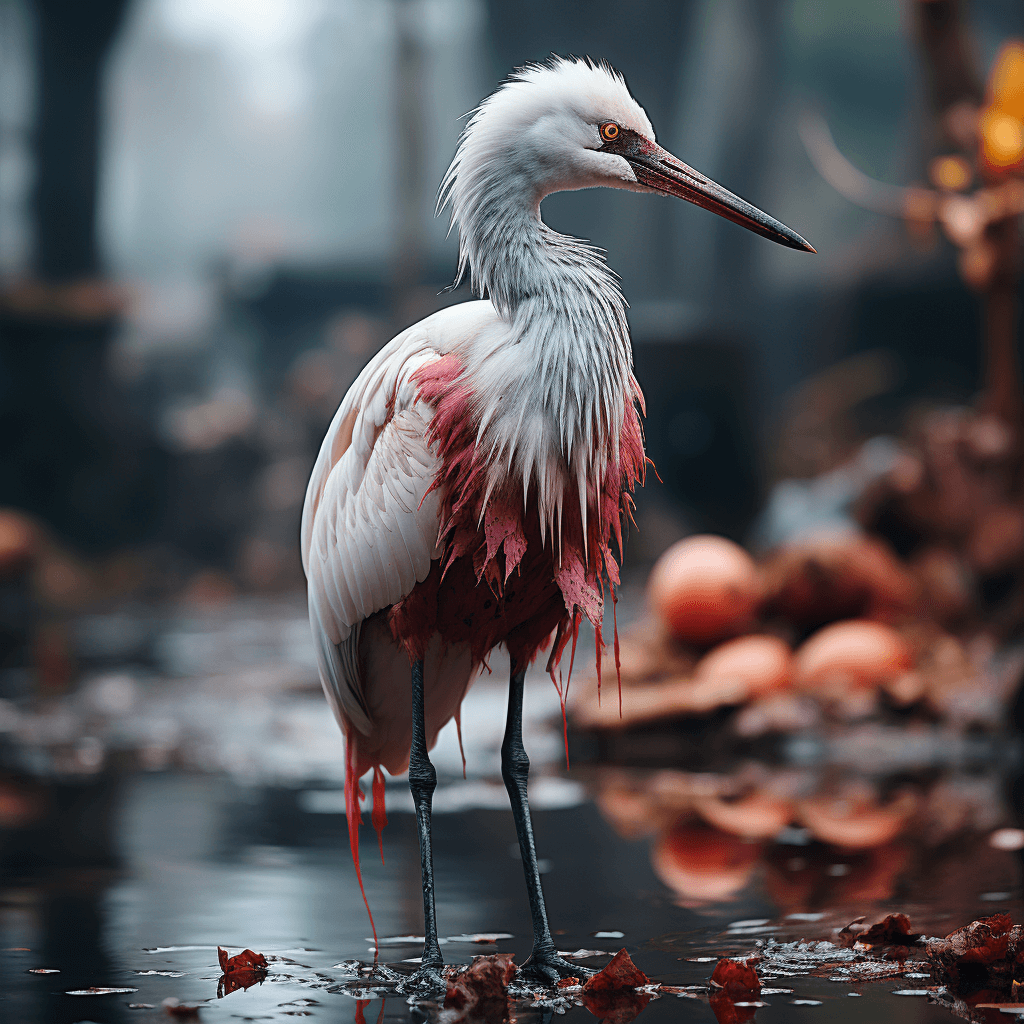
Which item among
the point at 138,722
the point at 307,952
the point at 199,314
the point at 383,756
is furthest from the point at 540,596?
the point at 199,314

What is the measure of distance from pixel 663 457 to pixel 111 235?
5.74 meters

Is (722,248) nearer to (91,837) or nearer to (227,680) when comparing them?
(227,680)

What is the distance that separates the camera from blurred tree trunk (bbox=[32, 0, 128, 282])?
1132 cm

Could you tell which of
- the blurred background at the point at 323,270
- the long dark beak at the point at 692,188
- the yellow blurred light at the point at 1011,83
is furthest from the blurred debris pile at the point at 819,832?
the blurred background at the point at 323,270

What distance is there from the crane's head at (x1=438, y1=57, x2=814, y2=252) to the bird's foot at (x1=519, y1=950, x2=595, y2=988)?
4.80 ft

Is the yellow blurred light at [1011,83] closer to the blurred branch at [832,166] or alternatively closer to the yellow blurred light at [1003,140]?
the yellow blurred light at [1003,140]

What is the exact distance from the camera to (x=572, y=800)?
410 cm

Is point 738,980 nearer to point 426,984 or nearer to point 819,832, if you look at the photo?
point 426,984

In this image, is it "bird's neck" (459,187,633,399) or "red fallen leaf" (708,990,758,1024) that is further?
"bird's neck" (459,187,633,399)

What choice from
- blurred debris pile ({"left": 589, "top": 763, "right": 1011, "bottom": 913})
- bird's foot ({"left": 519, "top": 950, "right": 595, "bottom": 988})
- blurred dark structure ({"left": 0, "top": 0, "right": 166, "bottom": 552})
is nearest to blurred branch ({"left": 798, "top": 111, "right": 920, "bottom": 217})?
blurred debris pile ({"left": 589, "top": 763, "right": 1011, "bottom": 913})

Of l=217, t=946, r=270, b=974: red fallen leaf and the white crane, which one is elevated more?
the white crane

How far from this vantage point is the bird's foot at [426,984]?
2232 millimetres

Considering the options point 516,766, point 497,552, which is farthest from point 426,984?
point 497,552

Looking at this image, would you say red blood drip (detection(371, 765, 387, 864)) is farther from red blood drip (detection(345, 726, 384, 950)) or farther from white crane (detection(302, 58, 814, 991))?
white crane (detection(302, 58, 814, 991))
